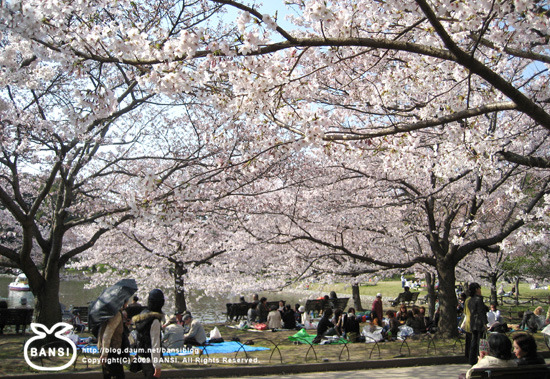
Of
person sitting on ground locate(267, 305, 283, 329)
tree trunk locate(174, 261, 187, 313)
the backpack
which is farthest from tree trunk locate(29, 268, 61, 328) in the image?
Result: the backpack

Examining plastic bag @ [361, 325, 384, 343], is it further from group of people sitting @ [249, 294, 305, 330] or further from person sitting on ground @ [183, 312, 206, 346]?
person sitting on ground @ [183, 312, 206, 346]

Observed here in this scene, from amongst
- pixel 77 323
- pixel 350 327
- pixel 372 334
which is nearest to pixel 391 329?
pixel 372 334

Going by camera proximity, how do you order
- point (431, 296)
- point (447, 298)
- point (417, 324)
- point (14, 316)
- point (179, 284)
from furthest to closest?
1. point (431, 296)
2. point (179, 284)
3. point (417, 324)
4. point (14, 316)
5. point (447, 298)

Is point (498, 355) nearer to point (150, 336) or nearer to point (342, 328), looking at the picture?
point (150, 336)

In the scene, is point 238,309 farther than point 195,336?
Yes

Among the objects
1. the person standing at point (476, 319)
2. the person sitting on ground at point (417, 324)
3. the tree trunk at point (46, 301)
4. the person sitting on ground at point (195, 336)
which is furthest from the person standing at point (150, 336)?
the person sitting on ground at point (417, 324)

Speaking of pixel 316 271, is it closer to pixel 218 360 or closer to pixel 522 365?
pixel 218 360

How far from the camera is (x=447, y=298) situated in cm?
1096

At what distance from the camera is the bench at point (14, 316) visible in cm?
1185

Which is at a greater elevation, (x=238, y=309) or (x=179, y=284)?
(x=179, y=284)

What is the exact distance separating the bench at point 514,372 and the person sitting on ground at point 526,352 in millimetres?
133

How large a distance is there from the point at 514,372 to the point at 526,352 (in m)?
0.40

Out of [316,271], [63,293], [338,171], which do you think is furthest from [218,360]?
[63,293]

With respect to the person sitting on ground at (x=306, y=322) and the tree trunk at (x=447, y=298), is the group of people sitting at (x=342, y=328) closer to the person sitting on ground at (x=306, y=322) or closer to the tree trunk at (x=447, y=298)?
the tree trunk at (x=447, y=298)
